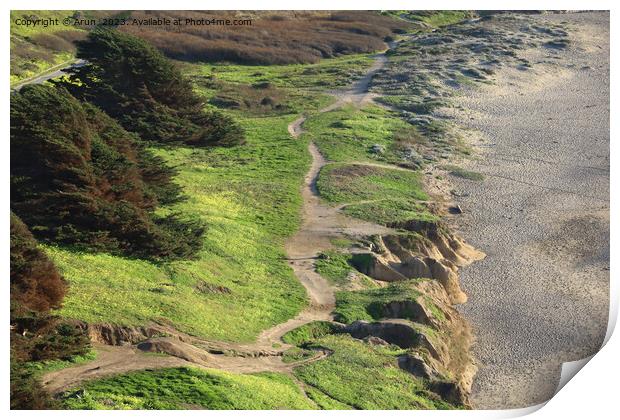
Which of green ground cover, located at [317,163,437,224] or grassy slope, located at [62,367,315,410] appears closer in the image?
grassy slope, located at [62,367,315,410]

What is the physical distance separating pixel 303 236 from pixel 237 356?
1753 centimetres

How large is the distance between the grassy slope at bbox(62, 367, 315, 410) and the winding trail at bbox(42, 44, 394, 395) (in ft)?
2.10

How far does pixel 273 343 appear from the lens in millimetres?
42531

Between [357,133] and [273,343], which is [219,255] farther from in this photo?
[357,133]

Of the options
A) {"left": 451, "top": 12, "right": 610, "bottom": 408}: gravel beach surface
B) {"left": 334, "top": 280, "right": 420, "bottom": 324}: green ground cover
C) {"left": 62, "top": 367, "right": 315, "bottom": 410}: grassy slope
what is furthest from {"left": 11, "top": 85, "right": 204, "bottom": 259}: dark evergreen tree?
{"left": 451, "top": 12, "right": 610, "bottom": 408}: gravel beach surface

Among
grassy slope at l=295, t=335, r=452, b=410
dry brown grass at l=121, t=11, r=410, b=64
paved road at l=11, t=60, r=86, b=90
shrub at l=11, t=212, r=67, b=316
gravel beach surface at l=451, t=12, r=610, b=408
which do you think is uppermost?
shrub at l=11, t=212, r=67, b=316

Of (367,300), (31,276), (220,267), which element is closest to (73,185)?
(31,276)

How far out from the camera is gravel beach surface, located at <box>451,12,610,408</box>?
49.4 m

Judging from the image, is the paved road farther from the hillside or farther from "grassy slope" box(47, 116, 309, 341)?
"grassy slope" box(47, 116, 309, 341)

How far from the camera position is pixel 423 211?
65688mm

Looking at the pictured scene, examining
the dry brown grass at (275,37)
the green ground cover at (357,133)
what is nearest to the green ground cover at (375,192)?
the green ground cover at (357,133)

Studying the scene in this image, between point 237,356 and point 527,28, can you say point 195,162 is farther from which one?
point 527,28

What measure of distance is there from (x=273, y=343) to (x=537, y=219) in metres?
31.0

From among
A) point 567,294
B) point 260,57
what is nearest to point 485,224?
point 567,294
